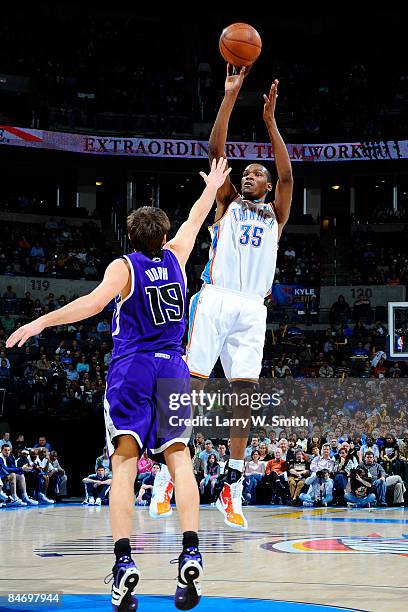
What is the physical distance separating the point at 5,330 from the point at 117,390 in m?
18.3

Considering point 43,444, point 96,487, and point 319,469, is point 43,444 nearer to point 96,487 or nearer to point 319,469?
point 96,487

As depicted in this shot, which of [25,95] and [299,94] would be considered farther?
[299,94]

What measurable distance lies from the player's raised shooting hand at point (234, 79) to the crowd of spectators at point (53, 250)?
19370mm

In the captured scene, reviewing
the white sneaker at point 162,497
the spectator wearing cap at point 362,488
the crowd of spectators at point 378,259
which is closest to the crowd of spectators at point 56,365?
the spectator wearing cap at point 362,488

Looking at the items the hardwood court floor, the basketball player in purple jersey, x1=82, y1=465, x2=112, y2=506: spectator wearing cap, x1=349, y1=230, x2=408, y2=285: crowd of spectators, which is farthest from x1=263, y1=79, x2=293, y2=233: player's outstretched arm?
x1=349, y1=230, x2=408, y2=285: crowd of spectators

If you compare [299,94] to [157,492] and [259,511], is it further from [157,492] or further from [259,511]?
[157,492]

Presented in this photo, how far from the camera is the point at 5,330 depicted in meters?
23.0

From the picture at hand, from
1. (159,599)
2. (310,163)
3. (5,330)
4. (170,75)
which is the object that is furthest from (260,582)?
(170,75)

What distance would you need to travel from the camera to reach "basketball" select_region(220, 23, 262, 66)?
22.3 feet

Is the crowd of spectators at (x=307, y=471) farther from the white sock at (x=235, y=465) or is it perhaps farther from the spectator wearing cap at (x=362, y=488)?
the white sock at (x=235, y=465)

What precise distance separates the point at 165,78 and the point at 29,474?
1680cm

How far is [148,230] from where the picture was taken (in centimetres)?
555

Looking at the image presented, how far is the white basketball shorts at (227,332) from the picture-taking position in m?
6.77

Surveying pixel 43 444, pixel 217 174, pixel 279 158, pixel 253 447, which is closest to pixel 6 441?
pixel 43 444
